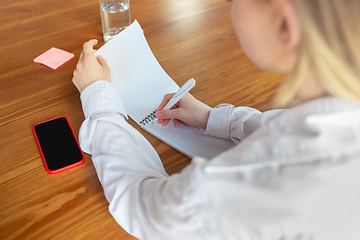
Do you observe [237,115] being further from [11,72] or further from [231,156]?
[11,72]

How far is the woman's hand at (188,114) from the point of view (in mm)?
762

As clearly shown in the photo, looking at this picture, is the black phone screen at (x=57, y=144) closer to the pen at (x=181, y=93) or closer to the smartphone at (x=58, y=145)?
the smartphone at (x=58, y=145)

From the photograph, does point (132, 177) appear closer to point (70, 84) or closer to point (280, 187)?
point (280, 187)

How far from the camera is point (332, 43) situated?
37cm

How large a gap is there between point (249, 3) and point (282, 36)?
7 cm

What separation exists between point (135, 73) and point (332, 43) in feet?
1.93

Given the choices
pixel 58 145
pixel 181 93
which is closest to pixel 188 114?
pixel 181 93

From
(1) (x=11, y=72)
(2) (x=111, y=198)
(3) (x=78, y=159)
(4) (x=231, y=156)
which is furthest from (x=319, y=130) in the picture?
(1) (x=11, y=72)

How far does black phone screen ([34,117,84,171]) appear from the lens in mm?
655

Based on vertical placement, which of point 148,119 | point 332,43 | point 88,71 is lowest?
point 148,119

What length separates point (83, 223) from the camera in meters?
0.57

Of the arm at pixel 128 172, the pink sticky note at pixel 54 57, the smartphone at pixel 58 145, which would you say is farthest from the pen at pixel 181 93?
the pink sticky note at pixel 54 57

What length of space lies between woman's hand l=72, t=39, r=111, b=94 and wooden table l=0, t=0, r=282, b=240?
0.21 ft

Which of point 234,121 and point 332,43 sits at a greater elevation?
point 332,43
